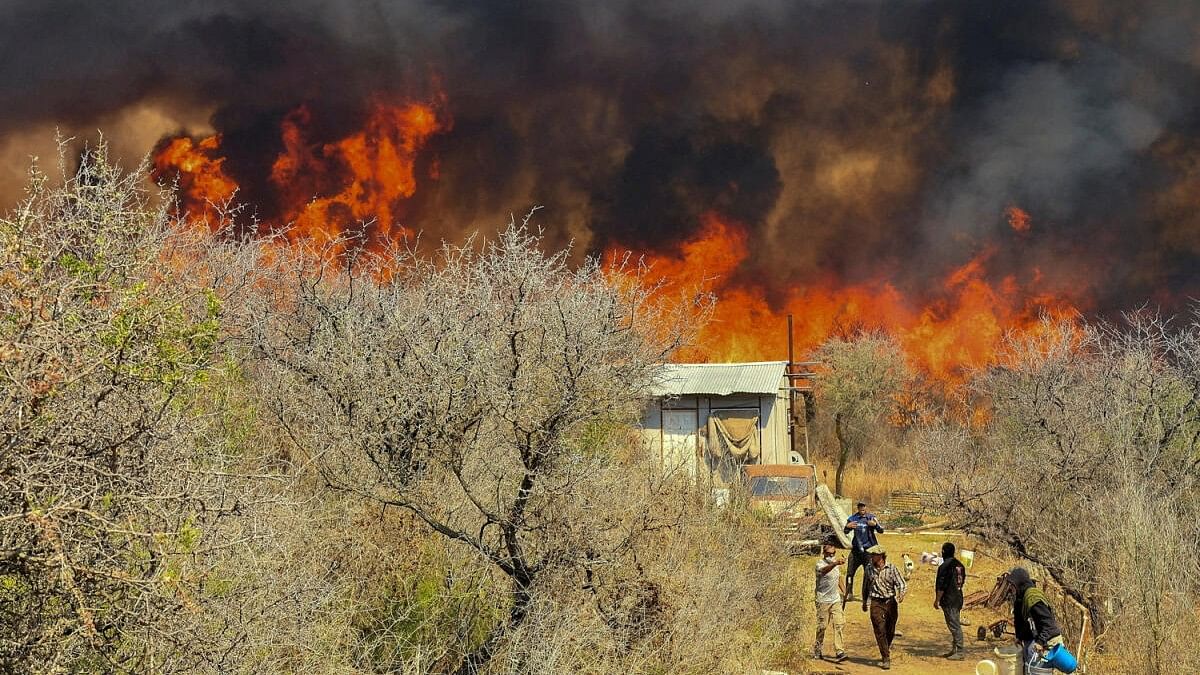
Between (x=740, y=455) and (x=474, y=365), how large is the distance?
2387 centimetres

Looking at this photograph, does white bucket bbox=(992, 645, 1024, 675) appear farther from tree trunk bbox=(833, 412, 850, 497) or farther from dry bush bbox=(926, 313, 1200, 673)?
tree trunk bbox=(833, 412, 850, 497)

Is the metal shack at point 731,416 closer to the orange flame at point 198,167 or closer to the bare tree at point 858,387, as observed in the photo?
the bare tree at point 858,387

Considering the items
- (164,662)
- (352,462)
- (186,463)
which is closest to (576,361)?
(352,462)

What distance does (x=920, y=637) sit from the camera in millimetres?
14078

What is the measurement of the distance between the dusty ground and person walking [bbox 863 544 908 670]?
0.37m

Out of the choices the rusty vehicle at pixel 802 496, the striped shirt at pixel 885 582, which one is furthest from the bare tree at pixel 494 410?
the rusty vehicle at pixel 802 496

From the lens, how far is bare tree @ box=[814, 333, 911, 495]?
41.3 m

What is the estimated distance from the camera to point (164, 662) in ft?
18.5

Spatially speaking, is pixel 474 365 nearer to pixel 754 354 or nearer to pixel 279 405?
pixel 279 405

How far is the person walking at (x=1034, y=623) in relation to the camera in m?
8.53

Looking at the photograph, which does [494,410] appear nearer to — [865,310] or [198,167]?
[198,167]

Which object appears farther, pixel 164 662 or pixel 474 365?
pixel 474 365

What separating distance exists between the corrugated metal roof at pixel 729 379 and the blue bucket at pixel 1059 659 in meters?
21.7

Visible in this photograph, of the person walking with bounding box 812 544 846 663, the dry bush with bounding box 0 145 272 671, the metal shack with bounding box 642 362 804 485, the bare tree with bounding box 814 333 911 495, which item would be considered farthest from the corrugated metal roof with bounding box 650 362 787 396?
the dry bush with bounding box 0 145 272 671
